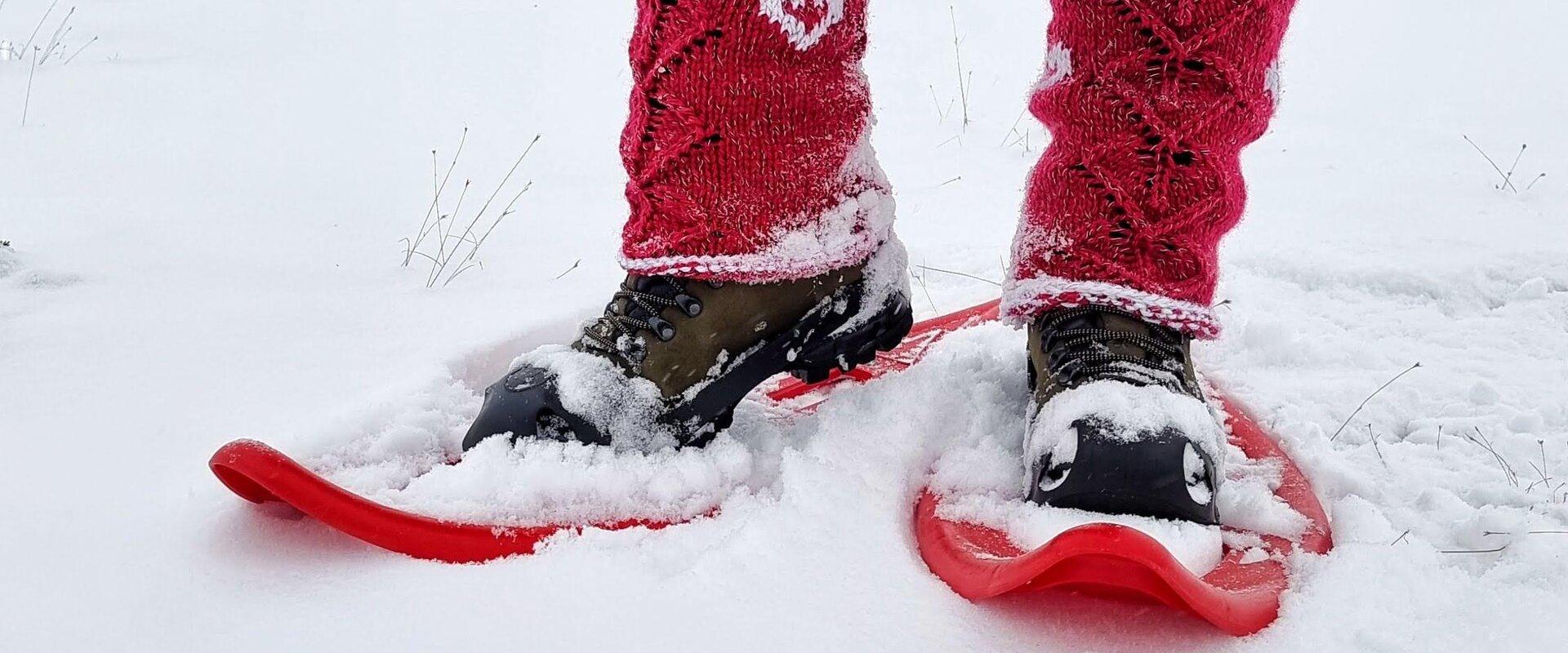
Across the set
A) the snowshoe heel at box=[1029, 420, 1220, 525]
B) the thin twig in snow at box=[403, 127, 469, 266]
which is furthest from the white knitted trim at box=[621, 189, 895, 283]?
the thin twig in snow at box=[403, 127, 469, 266]

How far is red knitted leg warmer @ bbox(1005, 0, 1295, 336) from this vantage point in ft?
3.56

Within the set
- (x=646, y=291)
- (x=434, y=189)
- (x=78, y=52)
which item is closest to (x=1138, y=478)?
(x=646, y=291)

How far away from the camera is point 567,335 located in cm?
156

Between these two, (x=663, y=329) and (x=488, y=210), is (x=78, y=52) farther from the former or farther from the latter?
(x=663, y=329)

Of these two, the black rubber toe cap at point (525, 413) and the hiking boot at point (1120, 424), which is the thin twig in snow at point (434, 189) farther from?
the hiking boot at point (1120, 424)

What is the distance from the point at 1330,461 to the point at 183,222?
1864 millimetres

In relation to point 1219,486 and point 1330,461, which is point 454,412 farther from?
point 1330,461

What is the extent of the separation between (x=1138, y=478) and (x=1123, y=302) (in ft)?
0.80

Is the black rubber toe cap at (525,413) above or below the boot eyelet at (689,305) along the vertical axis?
below

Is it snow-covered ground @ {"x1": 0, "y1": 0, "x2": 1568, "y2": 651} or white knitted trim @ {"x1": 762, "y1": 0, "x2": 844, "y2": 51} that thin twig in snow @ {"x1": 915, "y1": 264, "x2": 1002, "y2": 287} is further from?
white knitted trim @ {"x1": 762, "y1": 0, "x2": 844, "y2": 51}

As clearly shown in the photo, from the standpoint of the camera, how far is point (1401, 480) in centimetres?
110

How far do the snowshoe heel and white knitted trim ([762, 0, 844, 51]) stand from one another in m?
0.51

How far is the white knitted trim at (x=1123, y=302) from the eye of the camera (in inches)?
44.4

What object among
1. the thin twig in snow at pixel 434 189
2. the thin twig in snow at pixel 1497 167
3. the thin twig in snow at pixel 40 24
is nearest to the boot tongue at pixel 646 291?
the thin twig in snow at pixel 434 189
